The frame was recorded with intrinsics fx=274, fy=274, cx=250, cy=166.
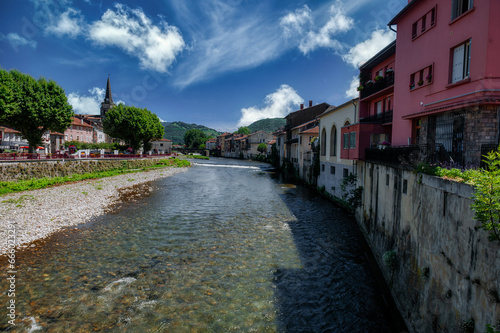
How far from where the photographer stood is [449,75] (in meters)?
12.3

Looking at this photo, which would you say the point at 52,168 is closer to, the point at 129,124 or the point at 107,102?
the point at 129,124

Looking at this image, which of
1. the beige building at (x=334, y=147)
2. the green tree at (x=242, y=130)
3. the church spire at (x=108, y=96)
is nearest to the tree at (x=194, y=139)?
the green tree at (x=242, y=130)

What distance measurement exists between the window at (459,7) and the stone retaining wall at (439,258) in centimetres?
759

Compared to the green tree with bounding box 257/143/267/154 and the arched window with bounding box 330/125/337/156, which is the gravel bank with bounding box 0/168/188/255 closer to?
the arched window with bounding box 330/125/337/156

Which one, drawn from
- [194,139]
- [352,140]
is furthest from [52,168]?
[194,139]

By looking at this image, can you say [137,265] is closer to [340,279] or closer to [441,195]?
[340,279]

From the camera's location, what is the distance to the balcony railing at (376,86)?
19.7m

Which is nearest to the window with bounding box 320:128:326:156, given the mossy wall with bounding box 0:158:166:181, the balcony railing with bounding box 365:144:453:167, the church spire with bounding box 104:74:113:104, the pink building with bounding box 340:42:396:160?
the pink building with bounding box 340:42:396:160

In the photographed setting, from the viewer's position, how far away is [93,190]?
89.8 ft

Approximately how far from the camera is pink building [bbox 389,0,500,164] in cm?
1024

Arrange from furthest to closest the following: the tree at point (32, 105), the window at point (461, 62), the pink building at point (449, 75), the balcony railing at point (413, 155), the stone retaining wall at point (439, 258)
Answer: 1. the tree at point (32, 105)
2. the window at point (461, 62)
3. the pink building at point (449, 75)
4. the balcony railing at point (413, 155)
5. the stone retaining wall at point (439, 258)

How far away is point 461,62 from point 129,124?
6136 centimetres

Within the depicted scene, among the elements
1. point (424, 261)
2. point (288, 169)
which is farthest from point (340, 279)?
point (288, 169)

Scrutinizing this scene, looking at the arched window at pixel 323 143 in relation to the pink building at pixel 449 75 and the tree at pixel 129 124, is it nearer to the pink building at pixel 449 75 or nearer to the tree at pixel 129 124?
the pink building at pixel 449 75
